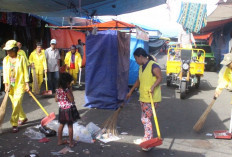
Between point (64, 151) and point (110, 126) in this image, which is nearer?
point (64, 151)

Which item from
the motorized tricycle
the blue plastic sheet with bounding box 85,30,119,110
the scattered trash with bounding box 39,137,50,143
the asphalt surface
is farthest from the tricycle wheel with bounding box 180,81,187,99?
the scattered trash with bounding box 39,137,50,143

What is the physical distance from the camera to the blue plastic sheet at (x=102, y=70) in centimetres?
735

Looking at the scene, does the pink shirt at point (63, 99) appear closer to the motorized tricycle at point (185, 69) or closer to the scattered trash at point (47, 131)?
the scattered trash at point (47, 131)

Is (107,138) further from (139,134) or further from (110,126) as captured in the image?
(139,134)

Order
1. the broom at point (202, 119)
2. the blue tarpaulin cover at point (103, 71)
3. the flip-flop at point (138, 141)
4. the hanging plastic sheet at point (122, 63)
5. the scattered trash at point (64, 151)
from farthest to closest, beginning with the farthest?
1. the hanging plastic sheet at point (122, 63)
2. the blue tarpaulin cover at point (103, 71)
3. the broom at point (202, 119)
4. the flip-flop at point (138, 141)
5. the scattered trash at point (64, 151)

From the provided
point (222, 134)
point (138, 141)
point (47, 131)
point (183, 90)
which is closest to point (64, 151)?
point (47, 131)

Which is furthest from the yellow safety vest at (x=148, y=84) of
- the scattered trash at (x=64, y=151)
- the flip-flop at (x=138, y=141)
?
the scattered trash at (x=64, y=151)

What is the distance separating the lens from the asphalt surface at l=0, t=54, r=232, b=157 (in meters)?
4.44

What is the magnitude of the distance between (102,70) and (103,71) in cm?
5

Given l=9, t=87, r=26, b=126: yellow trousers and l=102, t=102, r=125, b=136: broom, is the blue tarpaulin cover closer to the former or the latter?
l=102, t=102, r=125, b=136: broom

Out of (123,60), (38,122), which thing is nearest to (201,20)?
(123,60)

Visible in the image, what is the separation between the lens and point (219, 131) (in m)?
5.42

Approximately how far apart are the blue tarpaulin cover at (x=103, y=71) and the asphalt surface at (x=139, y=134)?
36cm

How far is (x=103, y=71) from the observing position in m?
7.41
